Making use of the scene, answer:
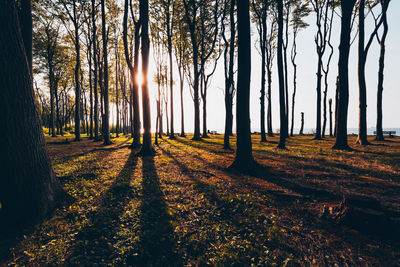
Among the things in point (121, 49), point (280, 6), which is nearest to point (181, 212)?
point (280, 6)

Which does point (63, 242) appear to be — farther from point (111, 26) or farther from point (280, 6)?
point (111, 26)

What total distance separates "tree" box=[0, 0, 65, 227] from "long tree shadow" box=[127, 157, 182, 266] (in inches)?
88.8

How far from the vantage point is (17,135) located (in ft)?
11.0

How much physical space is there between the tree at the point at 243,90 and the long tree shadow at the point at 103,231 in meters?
4.62

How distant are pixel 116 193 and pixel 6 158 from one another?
2617 mm

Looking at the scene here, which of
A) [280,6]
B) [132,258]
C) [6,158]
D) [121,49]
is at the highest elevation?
[121,49]

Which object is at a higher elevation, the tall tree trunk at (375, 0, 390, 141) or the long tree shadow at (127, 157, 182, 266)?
the tall tree trunk at (375, 0, 390, 141)

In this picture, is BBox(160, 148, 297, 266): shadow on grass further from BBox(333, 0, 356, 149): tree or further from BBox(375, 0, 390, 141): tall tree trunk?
BBox(375, 0, 390, 141): tall tree trunk

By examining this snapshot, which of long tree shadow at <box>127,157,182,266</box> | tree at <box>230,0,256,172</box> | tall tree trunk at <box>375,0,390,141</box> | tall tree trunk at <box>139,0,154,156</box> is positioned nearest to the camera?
long tree shadow at <box>127,157,182,266</box>

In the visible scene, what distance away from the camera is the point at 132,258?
2.73m

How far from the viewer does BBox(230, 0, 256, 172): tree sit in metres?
7.39

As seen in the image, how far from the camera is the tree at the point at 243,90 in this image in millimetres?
7395

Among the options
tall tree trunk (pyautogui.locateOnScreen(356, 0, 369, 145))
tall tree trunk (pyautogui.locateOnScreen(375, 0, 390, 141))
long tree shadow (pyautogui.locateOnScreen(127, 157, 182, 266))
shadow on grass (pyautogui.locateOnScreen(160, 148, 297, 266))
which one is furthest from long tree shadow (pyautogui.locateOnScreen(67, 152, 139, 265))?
tall tree trunk (pyautogui.locateOnScreen(375, 0, 390, 141))

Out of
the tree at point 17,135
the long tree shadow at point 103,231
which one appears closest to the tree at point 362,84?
the long tree shadow at point 103,231
